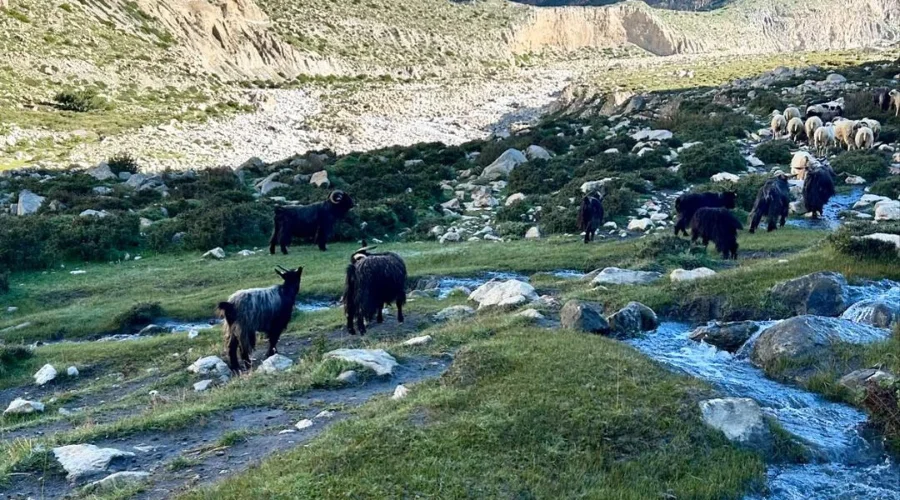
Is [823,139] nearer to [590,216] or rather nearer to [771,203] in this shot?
[771,203]

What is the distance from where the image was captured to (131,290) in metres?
17.8

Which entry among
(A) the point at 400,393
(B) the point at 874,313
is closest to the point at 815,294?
(B) the point at 874,313

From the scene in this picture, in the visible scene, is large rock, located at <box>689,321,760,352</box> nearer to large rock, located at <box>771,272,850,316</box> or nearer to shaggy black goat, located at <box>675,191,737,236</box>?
large rock, located at <box>771,272,850,316</box>

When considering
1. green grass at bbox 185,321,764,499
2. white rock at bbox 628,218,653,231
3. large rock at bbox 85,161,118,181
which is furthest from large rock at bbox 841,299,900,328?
large rock at bbox 85,161,118,181

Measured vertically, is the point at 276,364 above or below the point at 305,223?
below

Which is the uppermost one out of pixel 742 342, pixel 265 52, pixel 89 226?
pixel 265 52

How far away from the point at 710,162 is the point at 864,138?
223 inches

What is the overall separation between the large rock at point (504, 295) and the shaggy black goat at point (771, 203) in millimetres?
7921

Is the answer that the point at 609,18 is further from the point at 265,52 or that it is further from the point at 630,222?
the point at 630,222

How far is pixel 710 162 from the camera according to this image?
25625mm

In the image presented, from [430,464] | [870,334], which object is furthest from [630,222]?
[430,464]

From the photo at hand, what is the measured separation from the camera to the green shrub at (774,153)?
2706 centimetres

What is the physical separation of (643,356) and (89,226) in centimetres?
1799

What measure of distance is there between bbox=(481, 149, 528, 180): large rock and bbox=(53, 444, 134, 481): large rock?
78.8 feet
